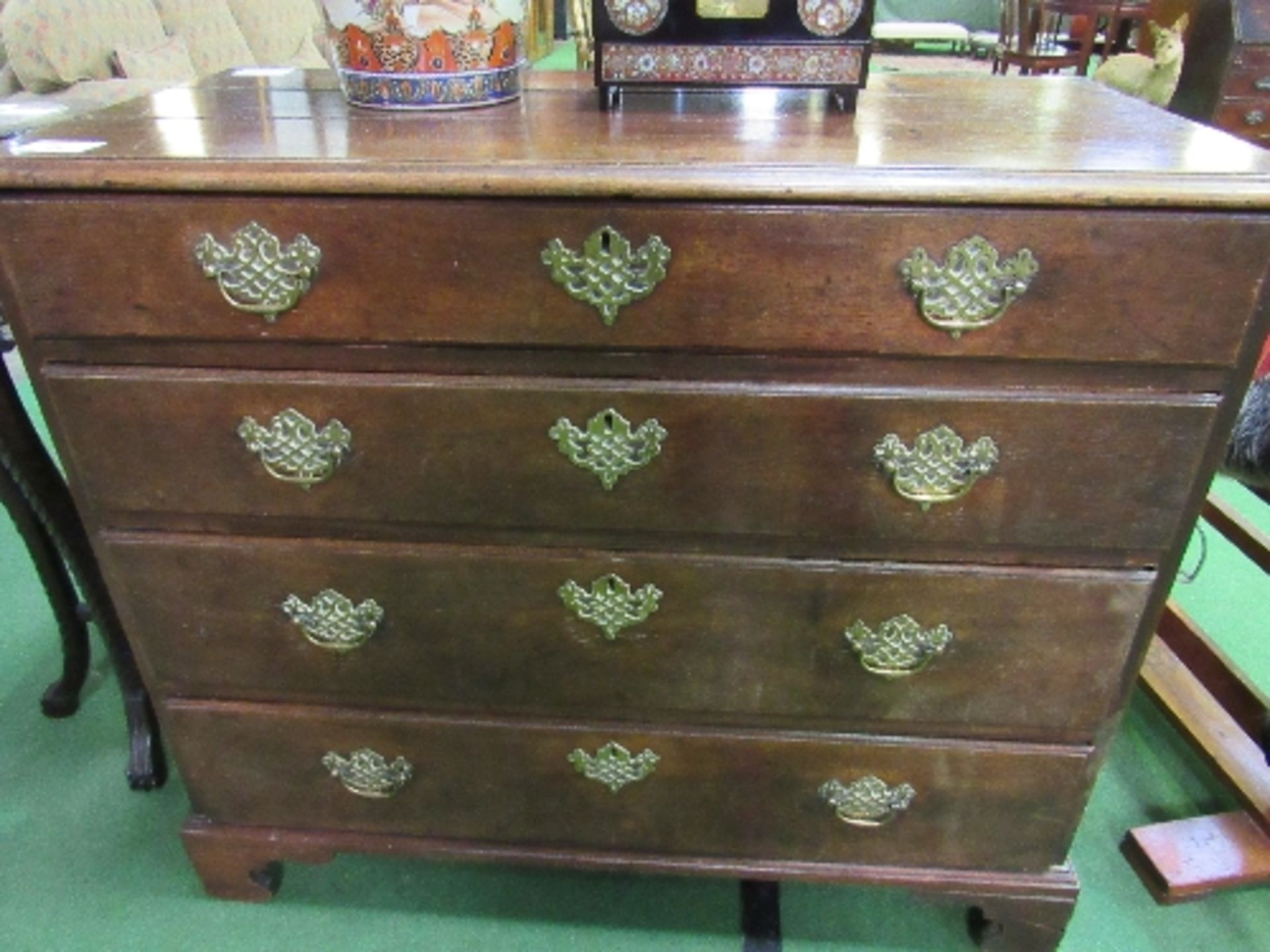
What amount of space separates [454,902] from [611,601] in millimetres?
580

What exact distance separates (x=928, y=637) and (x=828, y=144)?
0.49m

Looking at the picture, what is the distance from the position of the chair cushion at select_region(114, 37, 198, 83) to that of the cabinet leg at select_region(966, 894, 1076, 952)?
2.69 meters

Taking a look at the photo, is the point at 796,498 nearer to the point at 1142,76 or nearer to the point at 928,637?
the point at 928,637

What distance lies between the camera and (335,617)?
0.98 meters

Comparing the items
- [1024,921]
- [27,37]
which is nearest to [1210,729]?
[1024,921]

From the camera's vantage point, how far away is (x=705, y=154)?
0.77m

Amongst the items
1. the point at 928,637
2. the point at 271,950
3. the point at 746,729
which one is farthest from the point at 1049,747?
the point at 271,950

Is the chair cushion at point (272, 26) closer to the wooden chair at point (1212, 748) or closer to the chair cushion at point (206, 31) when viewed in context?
the chair cushion at point (206, 31)

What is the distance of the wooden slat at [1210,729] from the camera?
129cm

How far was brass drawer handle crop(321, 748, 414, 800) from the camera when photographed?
3.56 ft

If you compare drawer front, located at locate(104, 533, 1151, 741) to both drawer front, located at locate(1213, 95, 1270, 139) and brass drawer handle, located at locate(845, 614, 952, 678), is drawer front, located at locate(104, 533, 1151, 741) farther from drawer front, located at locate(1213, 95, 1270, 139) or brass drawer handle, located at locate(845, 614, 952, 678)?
drawer front, located at locate(1213, 95, 1270, 139)

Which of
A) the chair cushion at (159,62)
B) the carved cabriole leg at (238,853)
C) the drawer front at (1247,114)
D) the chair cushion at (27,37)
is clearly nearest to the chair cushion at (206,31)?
the chair cushion at (159,62)

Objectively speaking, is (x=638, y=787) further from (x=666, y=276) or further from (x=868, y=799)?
(x=666, y=276)

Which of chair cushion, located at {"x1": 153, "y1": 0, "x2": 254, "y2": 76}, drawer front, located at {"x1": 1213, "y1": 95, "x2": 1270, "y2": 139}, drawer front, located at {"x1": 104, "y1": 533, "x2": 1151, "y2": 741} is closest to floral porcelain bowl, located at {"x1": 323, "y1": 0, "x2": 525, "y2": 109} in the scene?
drawer front, located at {"x1": 104, "y1": 533, "x2": 1151, "y2": 741}
